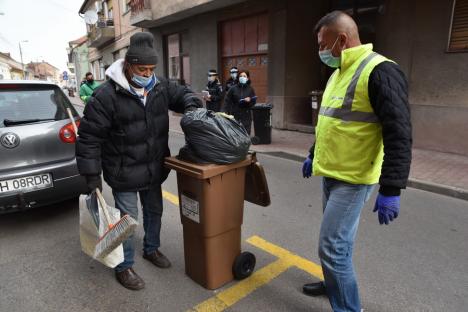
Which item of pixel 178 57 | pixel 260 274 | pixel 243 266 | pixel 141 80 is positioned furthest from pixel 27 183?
pixel 178 57

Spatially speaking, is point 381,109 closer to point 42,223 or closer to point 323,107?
point 323,107

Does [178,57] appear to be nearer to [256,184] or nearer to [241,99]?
[241,99]

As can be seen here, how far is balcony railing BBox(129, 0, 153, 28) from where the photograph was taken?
49.0 feet

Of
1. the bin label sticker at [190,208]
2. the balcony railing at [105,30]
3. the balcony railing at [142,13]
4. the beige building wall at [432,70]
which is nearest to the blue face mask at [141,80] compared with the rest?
the bin label sticker at [190,208]

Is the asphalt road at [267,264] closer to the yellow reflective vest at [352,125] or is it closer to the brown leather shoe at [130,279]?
the brown leather shoe at [130,279]

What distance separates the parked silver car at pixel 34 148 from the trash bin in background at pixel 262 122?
16.0 ft

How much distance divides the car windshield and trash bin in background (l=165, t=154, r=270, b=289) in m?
1.99

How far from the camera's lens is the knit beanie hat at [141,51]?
241 cm

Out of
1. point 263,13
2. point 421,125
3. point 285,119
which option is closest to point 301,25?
point 263,13

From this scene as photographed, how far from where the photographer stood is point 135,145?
2605 millimetres

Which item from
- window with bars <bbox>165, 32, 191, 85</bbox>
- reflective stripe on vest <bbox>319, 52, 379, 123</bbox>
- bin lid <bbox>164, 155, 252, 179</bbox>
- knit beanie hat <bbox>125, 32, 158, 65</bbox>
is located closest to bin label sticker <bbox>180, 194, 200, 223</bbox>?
bin lid <bbox>164, 155, 252, 179</bbox>

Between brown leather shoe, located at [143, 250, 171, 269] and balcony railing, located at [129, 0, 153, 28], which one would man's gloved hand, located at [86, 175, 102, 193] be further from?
balcony railing, located at [129, 0, 153, 28]

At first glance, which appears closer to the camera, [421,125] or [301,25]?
[421,125]

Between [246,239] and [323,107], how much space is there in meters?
1.84
